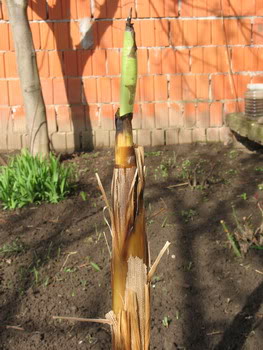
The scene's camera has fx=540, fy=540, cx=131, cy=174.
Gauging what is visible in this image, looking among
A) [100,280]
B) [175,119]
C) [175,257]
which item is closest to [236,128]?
[175,119]

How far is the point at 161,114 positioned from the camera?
223 inches

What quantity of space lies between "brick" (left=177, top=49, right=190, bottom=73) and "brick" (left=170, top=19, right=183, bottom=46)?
109mm

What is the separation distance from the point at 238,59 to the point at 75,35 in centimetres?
170

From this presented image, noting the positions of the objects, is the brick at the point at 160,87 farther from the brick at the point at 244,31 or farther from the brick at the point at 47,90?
the brick at the point at 47,90

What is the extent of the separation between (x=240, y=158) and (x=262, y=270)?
219 centimetres

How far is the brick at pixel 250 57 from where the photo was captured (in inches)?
221

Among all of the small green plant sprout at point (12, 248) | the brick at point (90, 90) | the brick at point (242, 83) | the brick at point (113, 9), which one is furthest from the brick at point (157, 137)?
the small green plant sprout at point (12, 248)

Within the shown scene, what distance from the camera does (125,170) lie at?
149 cm

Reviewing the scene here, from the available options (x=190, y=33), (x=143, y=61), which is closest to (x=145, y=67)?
(x=143, y=61)

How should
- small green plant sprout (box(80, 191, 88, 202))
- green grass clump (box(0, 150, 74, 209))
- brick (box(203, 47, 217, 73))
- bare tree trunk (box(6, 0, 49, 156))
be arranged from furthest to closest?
brick (box(203, 47, 217, 73))
bare tree trunk (box(6, 0, 49, 156))
small green plant sprout (box(80, 191, 88, 202))
green grass clump (box(0, 150, 74, 209))

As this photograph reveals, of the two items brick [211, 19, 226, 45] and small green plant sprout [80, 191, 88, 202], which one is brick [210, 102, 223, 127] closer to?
brick [211, 19, 226, 45]

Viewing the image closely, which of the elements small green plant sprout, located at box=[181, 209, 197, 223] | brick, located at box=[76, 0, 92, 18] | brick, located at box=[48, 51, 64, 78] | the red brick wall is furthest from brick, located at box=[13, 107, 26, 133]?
small green plant sprout, located at box=[181, 209, 197, 223]

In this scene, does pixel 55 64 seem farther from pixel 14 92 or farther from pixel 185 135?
pixel 185 135

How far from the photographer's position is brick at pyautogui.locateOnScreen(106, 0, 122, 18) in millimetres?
5387
